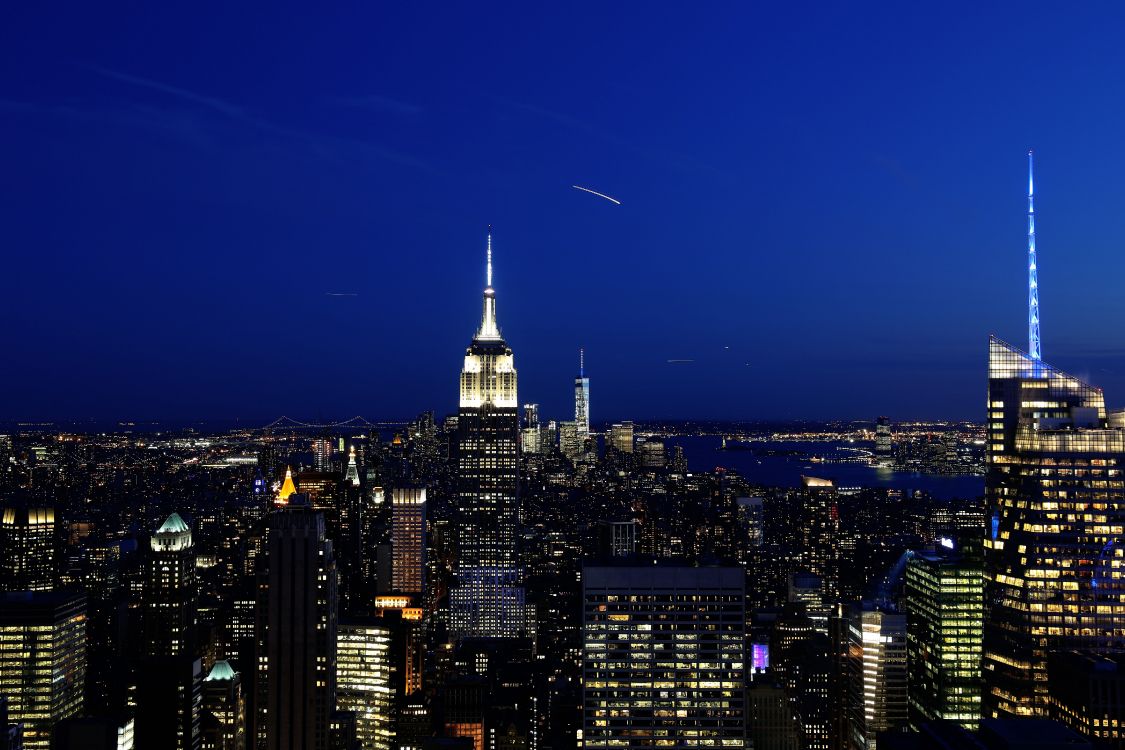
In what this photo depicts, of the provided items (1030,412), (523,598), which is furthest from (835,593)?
(1030,412)

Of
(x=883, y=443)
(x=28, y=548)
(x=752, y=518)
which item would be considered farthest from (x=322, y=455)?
(x=883, y=443)

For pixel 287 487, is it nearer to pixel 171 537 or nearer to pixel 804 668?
pixel 171 537

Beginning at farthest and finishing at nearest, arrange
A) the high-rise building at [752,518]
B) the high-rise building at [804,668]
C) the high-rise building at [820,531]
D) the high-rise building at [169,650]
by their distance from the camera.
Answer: the high-rise building at [752,518], the high-rise building at [820,531], the high-rise building at [804,668], the high-rise building at [169,650]

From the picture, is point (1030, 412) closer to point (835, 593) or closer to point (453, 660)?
point (835, 593)

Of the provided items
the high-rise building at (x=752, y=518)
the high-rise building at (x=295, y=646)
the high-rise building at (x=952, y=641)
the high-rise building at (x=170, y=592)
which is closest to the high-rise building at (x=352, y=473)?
the high-rise building at (x=170, y=592)

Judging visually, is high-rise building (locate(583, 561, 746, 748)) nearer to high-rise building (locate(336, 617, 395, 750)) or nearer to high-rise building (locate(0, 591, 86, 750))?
high-rise building (locate(336, 617, 395, 750))

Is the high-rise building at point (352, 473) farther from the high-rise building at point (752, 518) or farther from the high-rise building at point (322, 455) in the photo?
the high-rise building at point (752, 518)

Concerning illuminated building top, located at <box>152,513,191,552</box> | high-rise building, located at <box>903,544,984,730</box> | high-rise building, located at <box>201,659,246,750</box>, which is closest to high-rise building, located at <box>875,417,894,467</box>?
high-rise building, located at <box>903,544,984,730</box>
